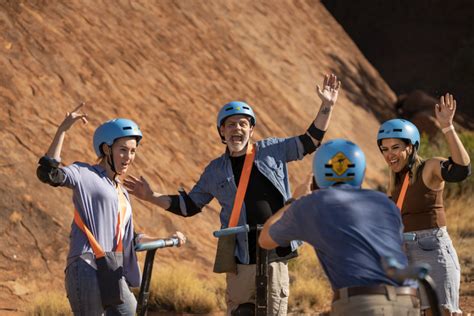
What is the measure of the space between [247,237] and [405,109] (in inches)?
878

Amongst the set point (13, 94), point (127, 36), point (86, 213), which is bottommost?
point (86, 213)

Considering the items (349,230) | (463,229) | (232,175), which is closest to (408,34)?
(463,229)

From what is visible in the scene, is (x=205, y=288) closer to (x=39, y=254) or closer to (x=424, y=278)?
(x=39, y=254)

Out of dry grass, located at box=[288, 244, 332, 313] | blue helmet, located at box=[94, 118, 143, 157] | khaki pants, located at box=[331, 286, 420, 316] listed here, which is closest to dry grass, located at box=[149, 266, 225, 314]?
dry grass, located at box=[288, 244, 332, 313]

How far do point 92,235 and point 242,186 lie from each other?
1.34m

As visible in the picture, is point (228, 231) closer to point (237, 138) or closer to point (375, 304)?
point (237, 138)

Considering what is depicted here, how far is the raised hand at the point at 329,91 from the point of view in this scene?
311 inches

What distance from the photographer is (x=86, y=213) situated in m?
6.79

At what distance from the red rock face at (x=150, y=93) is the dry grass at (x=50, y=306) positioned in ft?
1.80

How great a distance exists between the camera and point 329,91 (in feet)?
26.1

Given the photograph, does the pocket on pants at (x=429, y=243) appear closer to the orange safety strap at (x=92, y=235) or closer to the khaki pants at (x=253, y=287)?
the khaki pants at (x=253, y=287)

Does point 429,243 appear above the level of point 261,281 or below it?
above

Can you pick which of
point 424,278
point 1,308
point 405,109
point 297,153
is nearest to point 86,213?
point 297,153

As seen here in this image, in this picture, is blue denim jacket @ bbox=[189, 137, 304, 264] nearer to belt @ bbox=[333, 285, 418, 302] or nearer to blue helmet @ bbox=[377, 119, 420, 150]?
blue helmet @ bbox=[377, 119, 420, 150]
